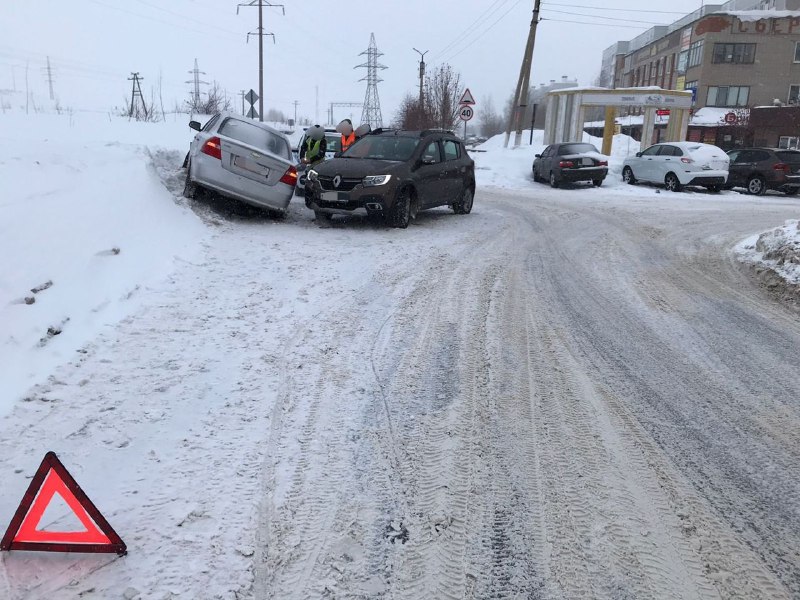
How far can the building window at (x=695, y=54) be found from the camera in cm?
5705

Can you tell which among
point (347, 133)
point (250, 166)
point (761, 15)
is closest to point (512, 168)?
point (347, 133)

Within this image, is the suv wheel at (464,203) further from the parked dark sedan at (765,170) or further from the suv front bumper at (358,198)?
the parked dark sedan at (765,170)

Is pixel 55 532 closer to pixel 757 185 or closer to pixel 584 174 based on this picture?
pixel 584 174

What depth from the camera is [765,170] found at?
21281 millimetres

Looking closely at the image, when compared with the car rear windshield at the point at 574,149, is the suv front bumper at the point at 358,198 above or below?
below

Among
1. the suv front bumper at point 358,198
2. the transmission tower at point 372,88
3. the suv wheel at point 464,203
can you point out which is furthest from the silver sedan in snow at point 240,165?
the transmission tower at point 372,88

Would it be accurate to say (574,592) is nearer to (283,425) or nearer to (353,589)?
(353,589)

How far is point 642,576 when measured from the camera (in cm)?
267

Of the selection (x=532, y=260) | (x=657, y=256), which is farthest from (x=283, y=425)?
(x=657, y=256)

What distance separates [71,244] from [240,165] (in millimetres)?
4027

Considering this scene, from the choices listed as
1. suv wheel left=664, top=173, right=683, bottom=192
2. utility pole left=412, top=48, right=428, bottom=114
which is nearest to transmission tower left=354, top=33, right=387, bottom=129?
utility pole left=412, top=48, right=428, bottom=114

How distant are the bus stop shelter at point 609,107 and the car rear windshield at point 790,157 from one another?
8.10 m

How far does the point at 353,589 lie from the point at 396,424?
1.45m

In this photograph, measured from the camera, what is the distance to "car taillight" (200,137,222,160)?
9.76 metres
